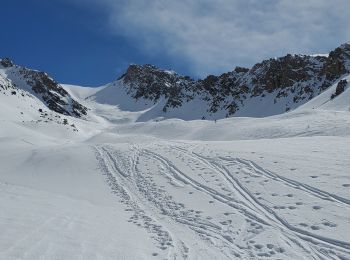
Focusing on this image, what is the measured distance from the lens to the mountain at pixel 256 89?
100 metres

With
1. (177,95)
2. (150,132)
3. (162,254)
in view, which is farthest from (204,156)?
(177,95)

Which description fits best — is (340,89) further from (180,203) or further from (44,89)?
(44,89)

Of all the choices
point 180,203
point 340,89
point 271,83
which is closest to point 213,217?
point 180,203

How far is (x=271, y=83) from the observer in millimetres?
113500

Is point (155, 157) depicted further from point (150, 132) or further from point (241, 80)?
point (241, 80)

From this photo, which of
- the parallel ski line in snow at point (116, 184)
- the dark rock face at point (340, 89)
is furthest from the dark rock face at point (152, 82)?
the parallel ski line in snow at point (116, 184)

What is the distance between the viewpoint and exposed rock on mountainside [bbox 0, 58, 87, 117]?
449 ft

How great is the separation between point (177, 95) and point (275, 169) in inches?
5229

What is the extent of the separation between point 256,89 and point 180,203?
107m

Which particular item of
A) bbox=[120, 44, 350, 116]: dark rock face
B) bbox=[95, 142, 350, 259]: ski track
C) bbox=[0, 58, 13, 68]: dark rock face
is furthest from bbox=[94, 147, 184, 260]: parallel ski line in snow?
bbox=[0, 58, 13, 68]: dark rock face

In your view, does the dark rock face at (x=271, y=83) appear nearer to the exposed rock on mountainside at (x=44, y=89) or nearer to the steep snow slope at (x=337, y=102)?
the steep snow slope at (x=337, y=102)

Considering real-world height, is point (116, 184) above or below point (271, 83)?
below

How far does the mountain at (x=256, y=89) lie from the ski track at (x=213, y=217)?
8122cm

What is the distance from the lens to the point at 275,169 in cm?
1619
